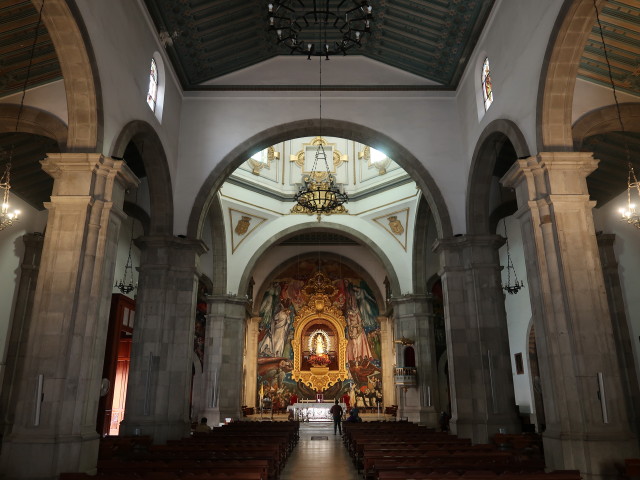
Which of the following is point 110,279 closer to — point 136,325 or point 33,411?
point 33,411

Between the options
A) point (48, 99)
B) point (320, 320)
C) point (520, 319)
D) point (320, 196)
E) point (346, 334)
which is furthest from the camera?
point (320, 320)

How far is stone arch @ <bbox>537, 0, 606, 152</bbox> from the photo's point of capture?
7840mm

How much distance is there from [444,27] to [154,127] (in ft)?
23.0

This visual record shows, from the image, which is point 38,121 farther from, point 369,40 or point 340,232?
point 340,232

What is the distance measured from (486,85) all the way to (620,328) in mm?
6362

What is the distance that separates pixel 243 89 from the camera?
14109mm

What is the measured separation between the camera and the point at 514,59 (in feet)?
32.3

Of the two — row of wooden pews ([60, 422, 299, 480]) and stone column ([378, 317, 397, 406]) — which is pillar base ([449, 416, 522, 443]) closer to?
row of wooden pews ([60, 422, 299, 480])

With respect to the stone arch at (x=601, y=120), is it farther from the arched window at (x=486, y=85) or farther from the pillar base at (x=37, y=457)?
the pillar base at (x=37, y=457)

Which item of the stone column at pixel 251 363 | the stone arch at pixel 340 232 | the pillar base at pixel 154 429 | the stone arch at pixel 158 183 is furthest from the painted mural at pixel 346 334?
the stone arch at pixel 158 183

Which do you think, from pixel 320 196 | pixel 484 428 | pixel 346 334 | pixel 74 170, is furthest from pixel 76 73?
pixel 346 334

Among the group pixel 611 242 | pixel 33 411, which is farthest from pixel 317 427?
pixel 33 411

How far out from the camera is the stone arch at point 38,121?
29.2 feet

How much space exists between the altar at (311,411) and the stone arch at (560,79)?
57.6 ft
